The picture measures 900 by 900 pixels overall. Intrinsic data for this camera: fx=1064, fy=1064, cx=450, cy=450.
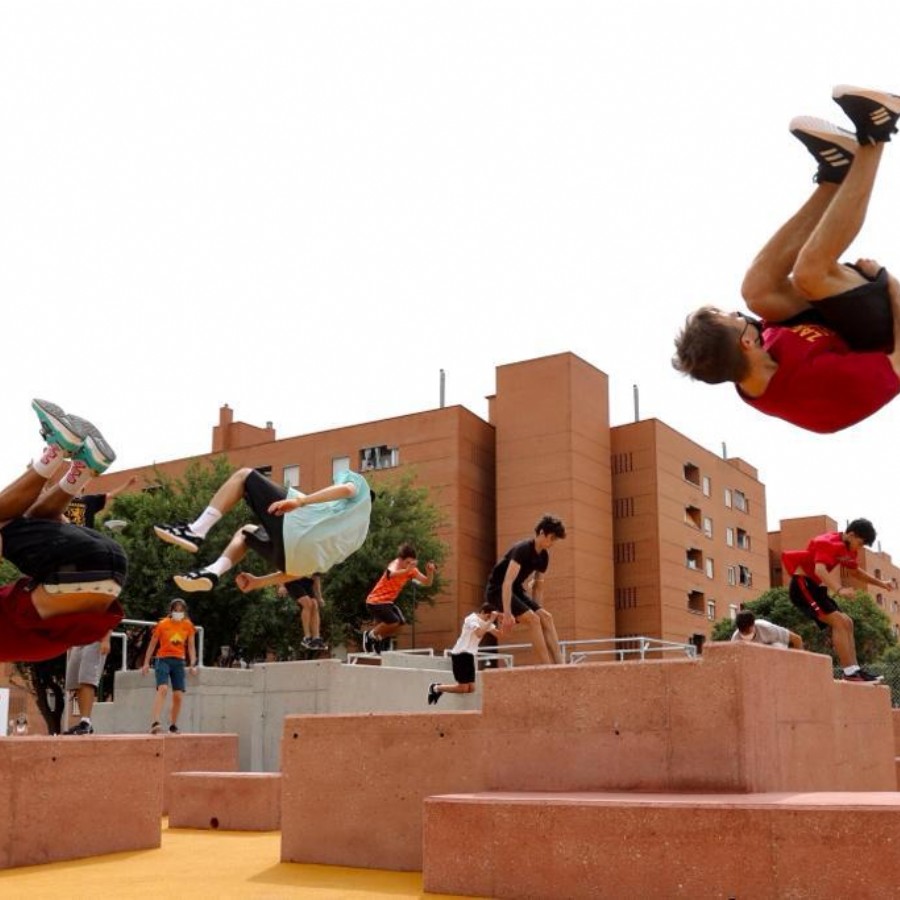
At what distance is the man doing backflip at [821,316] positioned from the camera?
4.03 meters

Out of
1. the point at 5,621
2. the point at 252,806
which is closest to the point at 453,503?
the point at 252,806

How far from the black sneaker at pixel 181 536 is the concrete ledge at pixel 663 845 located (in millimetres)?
2531

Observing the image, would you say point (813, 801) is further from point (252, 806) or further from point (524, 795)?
point (252, 806)

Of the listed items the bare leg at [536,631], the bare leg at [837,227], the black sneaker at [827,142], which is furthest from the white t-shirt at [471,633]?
the black sneaker at [827,142]

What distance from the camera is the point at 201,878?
860 centimetres

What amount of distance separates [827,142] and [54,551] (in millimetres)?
4126

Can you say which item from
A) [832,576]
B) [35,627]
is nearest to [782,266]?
[35,627]

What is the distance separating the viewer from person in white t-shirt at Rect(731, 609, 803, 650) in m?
12.4

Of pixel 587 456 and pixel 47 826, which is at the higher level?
pixel 587 456

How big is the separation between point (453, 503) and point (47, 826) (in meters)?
44.0

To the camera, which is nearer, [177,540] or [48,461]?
[48,461]

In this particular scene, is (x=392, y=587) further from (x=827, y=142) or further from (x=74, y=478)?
(x=827, y=142)

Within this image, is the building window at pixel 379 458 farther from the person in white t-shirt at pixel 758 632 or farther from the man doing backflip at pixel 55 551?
the man doing backflip at pixel 55 551

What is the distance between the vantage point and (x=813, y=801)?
648 centimetres
